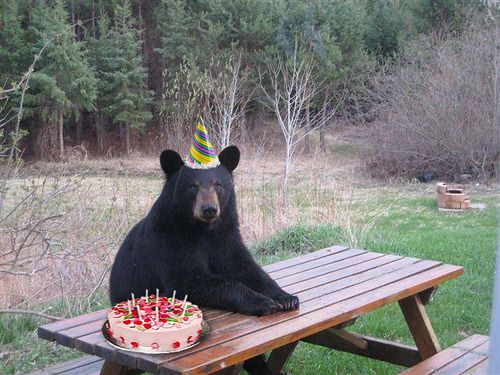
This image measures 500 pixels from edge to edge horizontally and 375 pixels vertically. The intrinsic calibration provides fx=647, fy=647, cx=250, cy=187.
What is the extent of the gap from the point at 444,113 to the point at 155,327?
1357 cm

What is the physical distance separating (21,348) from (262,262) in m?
2.49

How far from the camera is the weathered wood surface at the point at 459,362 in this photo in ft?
9.39

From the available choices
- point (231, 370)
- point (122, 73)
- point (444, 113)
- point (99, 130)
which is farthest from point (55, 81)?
point (231, 370)

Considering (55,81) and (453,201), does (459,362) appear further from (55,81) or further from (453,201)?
(55,81)

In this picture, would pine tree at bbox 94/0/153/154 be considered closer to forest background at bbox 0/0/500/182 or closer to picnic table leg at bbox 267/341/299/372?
forest background at bbox 0/0/500/182

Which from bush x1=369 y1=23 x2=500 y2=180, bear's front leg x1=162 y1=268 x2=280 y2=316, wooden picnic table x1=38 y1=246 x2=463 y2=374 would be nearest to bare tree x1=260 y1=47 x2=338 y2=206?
bush x1=369 y1=23 x2=500 y2=180

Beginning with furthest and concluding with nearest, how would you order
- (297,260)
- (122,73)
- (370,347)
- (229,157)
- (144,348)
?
(122,73) < (370,347) < (297,260) < (229,157) < (144,348)

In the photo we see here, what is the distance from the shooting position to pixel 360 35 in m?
21.5

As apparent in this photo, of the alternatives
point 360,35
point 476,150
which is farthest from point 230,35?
point 476,150

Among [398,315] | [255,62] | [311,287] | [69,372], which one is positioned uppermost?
[255,62]

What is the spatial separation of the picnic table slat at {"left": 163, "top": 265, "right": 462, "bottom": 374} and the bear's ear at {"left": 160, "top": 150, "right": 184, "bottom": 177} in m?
0.80

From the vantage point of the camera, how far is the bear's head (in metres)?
2.55

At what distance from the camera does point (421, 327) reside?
131 inches

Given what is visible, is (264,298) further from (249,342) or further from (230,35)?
(230,35)
